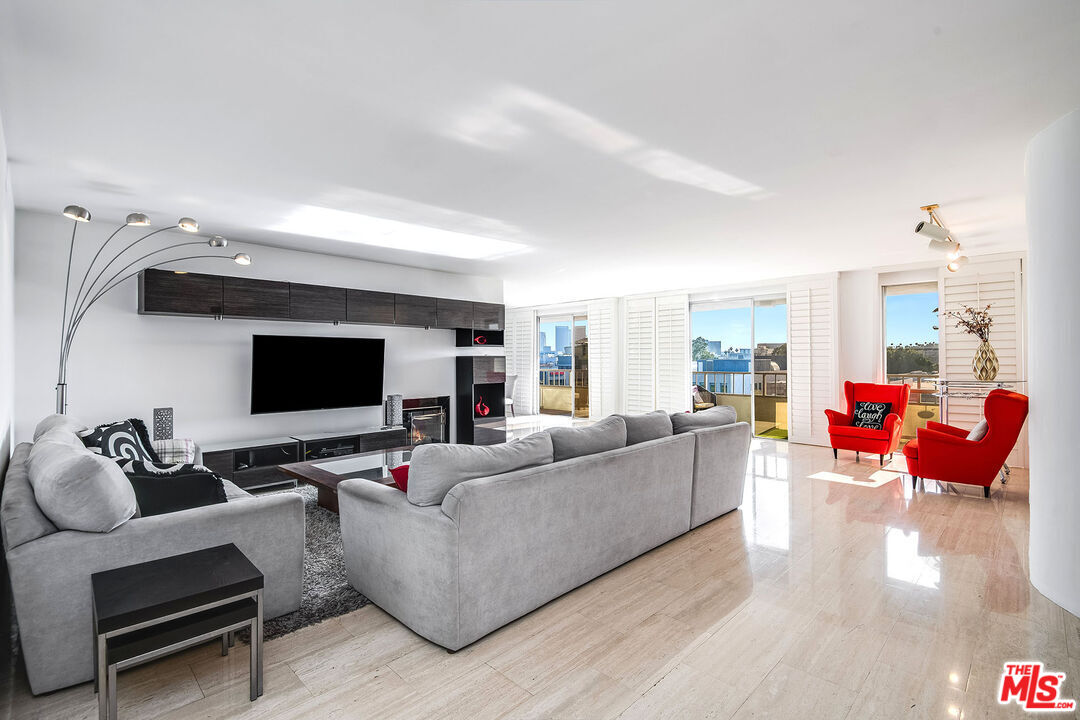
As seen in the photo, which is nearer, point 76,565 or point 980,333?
point 76,565

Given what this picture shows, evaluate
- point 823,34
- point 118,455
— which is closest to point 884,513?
point 823,34

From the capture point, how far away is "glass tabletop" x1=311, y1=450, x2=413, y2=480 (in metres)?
3.99

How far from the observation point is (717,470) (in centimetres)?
373

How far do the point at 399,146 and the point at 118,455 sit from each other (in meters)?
2.68

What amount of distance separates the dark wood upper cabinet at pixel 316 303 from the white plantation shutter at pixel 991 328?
7.00m

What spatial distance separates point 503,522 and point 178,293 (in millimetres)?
4031

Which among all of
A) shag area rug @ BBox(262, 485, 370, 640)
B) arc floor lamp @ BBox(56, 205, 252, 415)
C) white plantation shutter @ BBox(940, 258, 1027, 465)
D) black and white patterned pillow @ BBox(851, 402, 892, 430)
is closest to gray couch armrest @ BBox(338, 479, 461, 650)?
shag area rug @ BBox(262, 485, 370, 640)

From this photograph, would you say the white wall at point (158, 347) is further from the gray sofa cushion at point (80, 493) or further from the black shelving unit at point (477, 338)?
the gray sofa cushion at point (80, 493)

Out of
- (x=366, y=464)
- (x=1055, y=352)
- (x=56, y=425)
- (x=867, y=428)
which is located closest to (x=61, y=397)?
(x=56, y=425)

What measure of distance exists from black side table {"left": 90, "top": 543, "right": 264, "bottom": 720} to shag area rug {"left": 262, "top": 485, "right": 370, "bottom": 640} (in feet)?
1.75

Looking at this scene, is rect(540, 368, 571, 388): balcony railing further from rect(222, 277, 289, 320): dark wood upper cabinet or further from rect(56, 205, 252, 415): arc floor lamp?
rect(56, 205, 252, 415): arc floor lamp

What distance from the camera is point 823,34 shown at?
6.36 ft

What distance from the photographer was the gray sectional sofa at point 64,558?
1.83 m

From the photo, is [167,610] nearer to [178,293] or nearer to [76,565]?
[76,565]
